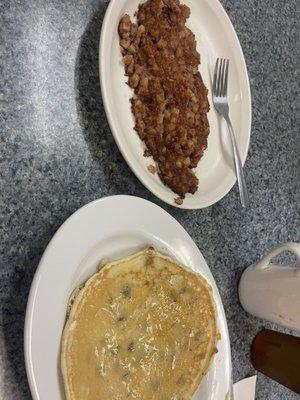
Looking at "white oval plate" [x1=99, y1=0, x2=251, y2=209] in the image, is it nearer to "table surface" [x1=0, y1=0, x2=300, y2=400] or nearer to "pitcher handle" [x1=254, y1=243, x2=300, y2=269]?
"table surface" [x1=0, y1=0, x2=300, y2=400]

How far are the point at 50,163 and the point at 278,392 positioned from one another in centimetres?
86

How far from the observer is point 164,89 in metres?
1.04

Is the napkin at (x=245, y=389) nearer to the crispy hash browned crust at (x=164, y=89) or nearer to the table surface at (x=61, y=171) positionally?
the table surface at (x=61, y=171)

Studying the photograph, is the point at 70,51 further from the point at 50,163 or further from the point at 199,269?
the point at 199,269

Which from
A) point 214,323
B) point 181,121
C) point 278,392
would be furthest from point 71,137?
point 278,392

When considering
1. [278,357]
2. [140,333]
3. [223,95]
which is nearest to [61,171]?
[140,333]

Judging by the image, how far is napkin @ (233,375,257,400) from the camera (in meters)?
1.21

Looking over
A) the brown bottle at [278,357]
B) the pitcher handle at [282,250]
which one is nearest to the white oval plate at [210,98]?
the pitcher handle at [282,250]

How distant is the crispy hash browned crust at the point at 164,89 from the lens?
102 centimetres

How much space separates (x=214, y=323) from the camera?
1.05 metres

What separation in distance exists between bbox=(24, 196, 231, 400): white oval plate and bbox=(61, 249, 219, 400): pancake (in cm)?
3

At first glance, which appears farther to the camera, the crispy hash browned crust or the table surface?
the crispy hash browned crust

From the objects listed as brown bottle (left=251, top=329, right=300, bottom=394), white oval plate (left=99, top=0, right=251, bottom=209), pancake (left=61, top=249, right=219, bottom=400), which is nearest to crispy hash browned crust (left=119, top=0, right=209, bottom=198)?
white oval plate (left=99, top=0, right=251, bottom=209)

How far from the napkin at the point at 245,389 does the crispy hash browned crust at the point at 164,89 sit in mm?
481
